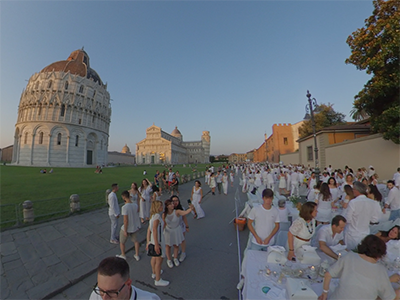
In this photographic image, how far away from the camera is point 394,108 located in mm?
10789

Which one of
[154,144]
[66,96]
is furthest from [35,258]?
[154,144]

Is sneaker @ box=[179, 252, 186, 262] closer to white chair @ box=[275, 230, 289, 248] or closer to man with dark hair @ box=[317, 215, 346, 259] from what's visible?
white chair @ box=[275, 230, 289, 248]

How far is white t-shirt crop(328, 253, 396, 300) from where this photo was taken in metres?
1.80

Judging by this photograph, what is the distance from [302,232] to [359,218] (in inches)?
59.7

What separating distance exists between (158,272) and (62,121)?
158 feet

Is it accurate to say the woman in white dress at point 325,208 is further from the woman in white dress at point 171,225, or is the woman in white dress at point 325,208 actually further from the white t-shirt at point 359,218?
the woman in white dress at point 171,225

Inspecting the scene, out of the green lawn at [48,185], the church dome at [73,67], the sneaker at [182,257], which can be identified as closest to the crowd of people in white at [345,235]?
the sneaker at [182,257]

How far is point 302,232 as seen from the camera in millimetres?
2998

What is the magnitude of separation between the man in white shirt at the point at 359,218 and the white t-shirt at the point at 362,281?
6.41 ft

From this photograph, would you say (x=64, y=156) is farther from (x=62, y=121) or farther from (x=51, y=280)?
(x=51, y=280)

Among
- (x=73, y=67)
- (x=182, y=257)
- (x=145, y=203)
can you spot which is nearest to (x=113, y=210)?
(x=145, y=203)

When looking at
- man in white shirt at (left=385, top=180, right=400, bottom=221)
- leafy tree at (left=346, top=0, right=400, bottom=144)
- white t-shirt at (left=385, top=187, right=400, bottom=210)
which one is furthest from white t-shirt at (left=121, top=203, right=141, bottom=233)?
leafy tree at (left=346, top=0, right=400, bottom=144)

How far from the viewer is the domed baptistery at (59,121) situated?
38.1 m

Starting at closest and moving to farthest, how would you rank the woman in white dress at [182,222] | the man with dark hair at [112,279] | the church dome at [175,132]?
the man with dark hair at [112,279] < the woman in white dress at [182,222] < the church dome at [175,132]
